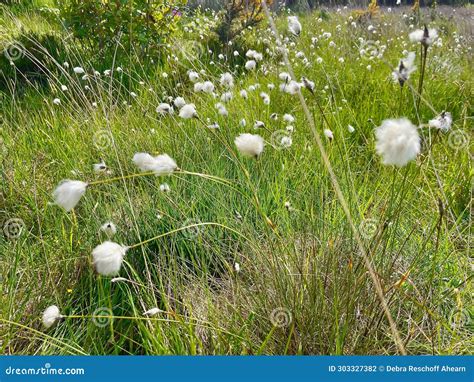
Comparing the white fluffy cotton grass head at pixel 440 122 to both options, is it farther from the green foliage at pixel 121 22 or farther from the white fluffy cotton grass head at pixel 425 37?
the green foliage at pixel 121 22

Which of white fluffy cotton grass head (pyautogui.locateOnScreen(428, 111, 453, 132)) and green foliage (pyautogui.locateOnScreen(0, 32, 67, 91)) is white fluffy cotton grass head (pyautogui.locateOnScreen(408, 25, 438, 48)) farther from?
green foliage (pyautogui.locateOnScreen(0, 32, 67, 91))

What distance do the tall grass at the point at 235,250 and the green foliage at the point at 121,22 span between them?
119 cm

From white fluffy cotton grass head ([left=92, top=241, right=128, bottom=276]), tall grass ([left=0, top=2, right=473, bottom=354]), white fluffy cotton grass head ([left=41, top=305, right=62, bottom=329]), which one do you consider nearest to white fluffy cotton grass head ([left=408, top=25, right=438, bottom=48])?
tall grass ([left=0, top=2, right=473, bottom=354])

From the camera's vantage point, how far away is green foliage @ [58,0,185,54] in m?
3.51

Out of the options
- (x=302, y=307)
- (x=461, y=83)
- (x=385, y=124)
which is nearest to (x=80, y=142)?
(x=302, y=307)

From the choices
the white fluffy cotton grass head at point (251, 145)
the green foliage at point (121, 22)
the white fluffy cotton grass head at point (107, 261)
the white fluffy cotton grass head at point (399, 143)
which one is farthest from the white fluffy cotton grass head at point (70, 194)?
the green foliage at point (121, 22)

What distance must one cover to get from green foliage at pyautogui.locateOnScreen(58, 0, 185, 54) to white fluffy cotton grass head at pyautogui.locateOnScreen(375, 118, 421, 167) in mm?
3116

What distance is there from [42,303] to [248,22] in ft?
13.6

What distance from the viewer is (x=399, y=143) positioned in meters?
0.74

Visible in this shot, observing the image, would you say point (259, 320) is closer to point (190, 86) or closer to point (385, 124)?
point (385, 124)

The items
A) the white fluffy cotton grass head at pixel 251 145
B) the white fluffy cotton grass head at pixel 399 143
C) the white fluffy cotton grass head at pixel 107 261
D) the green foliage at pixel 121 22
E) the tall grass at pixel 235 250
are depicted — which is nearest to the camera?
the white fluffy cotton grass head at pixel 399 143

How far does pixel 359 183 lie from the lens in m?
1.95

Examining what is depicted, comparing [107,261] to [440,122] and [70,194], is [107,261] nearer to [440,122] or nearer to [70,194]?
[70,194]

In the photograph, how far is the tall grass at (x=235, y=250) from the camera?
3.82 ft
